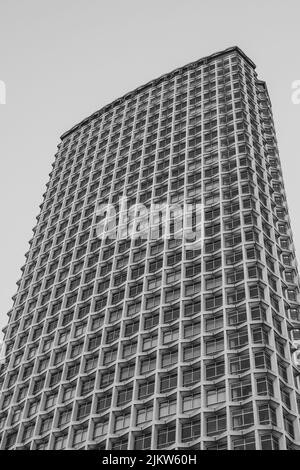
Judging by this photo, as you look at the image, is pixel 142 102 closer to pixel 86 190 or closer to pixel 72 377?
pixel 86 190

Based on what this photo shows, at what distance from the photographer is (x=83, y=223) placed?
363 feet

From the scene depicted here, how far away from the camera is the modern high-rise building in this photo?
234 feet

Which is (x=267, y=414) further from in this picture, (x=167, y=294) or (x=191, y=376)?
(x=167, y=294)

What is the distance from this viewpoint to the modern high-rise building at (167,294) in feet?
234

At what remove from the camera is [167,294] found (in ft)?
283

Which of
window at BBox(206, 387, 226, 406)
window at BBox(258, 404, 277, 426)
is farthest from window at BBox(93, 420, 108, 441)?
window at BBox(258, 404, 277, 426)

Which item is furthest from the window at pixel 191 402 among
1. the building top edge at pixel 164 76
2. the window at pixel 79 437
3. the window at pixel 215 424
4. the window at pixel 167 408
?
the building top edge at pixel 164 76

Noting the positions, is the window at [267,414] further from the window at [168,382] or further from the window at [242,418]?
the window at [168,382]

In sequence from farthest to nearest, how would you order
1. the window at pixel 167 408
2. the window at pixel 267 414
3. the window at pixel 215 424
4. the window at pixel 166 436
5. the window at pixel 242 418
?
1. the window at pixel 167 408
2. the window at pixel 166 436
3. the window at pixel 215 424
4. the window at pixel 242 418
5. the window at pixel 267 414

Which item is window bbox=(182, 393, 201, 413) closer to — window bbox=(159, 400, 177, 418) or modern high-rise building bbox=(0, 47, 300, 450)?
modern high-rise building bbox=(0, 47, 300, 450)

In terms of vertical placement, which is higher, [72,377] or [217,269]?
[217,269]

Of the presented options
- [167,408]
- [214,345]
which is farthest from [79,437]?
[214,345]

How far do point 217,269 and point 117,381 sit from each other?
18.4m

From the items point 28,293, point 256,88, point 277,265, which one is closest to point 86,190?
point 28,293
